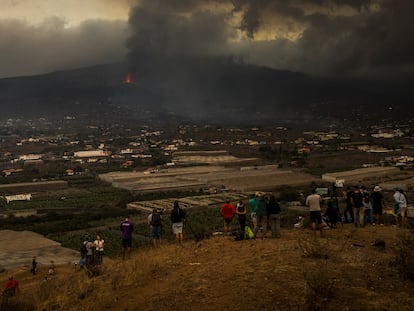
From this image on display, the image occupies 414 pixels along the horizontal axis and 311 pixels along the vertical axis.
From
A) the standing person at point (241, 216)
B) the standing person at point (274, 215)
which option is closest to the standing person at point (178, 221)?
the standing person at point (241, 216)

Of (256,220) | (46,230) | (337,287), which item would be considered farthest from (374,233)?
(46,230)

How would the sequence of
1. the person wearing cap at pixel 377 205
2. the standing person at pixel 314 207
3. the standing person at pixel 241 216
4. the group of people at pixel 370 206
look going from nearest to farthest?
the standing person at pixel 314 207 → the standing person at pixel 241 216 → the group of people at pixel 370 206 → the person wearing cap at pixel 377 205

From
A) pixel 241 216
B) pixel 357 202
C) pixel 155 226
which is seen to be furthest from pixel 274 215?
pixel 155 226

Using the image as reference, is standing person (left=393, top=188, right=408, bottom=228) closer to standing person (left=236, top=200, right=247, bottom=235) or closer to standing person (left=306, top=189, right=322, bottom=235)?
standing person (left=306, top=189, right=322, bottom=235)

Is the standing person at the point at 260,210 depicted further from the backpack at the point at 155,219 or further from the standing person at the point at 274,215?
the backpack at the point at 155,219

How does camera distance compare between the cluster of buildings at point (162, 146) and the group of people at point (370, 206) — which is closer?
the group of people at point (370, 206)

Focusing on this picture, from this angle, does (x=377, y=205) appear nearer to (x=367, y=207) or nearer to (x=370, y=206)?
(x=370, y=206)
